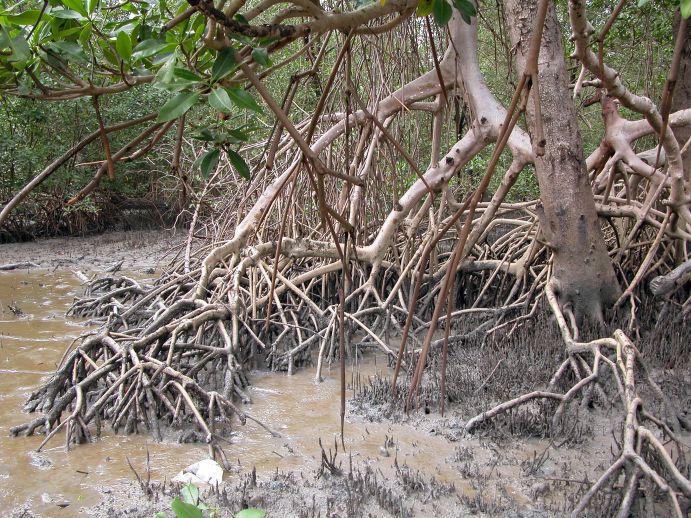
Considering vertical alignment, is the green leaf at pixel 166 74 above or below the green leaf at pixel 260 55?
below

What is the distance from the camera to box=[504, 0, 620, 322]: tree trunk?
446 cm

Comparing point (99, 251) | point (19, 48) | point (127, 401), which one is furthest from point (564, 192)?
point (99, 251)

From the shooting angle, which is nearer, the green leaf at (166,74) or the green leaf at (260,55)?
the green leaf at (166,74)

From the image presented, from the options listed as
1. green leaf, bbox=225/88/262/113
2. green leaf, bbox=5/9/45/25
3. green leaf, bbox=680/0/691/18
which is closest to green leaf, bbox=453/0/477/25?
green leaf, bbox=680/0/691/18

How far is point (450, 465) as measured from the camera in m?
3.51

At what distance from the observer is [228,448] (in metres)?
3.73

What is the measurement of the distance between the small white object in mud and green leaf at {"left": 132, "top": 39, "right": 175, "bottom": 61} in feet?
7.63

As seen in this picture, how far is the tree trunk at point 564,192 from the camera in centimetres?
446

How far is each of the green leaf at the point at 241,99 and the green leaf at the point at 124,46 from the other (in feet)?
1.02

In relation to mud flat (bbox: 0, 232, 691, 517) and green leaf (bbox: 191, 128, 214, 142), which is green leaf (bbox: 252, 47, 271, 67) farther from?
mud flat (bbox: 0, 232, 691, 517)

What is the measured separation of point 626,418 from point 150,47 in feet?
7.98

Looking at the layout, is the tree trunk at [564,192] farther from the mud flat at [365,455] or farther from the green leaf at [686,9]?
the green leaf at [686,9]

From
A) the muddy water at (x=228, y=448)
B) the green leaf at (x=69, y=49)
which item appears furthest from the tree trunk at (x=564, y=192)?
the green leaf at (x=69, y=49)

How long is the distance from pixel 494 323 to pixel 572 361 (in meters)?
1.32
